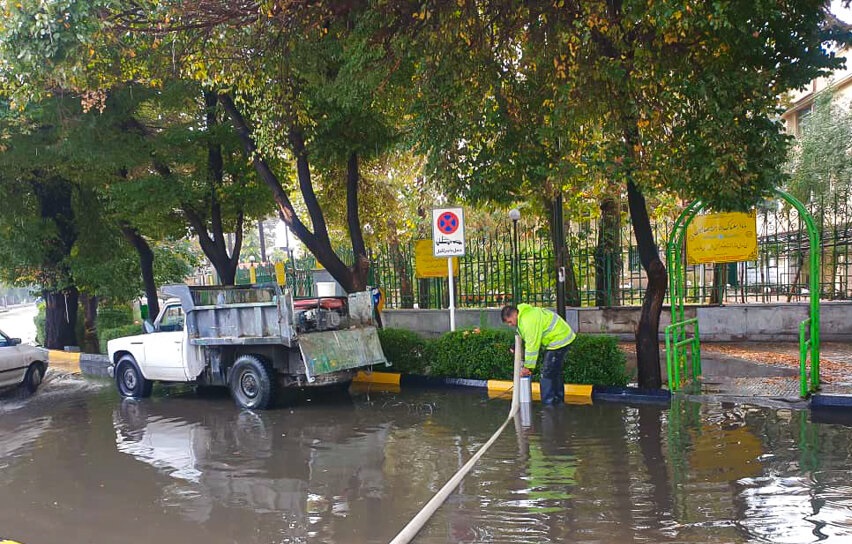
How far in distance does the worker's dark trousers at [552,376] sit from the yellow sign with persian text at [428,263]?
6.75 metres

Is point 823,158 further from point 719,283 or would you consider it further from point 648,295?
point 648,295

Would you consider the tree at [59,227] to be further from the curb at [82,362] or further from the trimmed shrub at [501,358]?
the trimmed shrub at [501,358]

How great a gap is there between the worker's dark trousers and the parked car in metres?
9.59

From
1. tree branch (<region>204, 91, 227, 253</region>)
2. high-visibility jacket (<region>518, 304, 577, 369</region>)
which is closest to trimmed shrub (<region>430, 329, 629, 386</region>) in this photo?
high-visibility jacket (<region>518, 304, 577, 369</region>)

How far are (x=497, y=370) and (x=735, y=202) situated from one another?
14.6 feet

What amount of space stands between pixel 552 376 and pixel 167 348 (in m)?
6.19

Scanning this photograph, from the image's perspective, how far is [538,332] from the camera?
8.35m

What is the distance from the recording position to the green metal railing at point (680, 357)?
8891 millimetres

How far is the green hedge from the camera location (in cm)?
930

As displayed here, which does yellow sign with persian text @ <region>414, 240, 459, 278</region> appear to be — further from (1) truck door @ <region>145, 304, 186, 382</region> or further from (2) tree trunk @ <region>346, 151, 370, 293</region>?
(1) truck door @ <region>145, 304, 186, 382</region>

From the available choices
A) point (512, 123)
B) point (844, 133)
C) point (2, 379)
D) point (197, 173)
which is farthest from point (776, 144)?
point (844, 133)

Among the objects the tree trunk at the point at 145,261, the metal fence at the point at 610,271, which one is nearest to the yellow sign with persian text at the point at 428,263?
the metal fence at the point at 610,271

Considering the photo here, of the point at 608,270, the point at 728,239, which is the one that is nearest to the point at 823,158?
the point at 608,270

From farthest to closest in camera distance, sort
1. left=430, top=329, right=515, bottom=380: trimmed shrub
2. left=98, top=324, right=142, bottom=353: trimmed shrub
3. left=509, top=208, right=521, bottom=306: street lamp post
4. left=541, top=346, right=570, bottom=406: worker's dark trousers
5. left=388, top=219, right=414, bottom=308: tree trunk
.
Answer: left=388, top=219, right=414, bottom=308: tree trunk < left=509, top=208, right=521, bottom=306: street lamp post < left=98, top=324, right=142, bottom=353: trimmed shrub < left=430, top=329, right=515, bottom=380: trimmed shrub < left=541, top=346, right=570, bottom=406: worker's dark trousers
